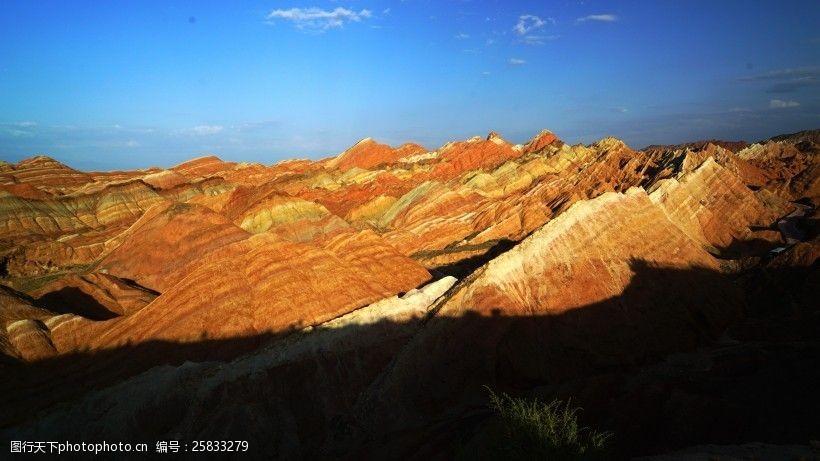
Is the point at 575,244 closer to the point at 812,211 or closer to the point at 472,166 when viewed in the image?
the point at 812,211

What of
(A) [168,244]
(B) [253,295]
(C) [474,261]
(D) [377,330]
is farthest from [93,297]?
(C) [474,261]

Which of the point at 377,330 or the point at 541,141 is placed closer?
the point at 377,330

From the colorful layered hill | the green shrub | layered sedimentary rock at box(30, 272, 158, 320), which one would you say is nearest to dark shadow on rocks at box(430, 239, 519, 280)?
the colorful layered hill

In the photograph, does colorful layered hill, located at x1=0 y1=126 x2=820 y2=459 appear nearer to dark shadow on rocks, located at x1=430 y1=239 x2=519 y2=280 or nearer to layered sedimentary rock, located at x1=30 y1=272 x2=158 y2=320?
layered sedimentary rock, located at x1=30 y1=272 x2=158 y2=320

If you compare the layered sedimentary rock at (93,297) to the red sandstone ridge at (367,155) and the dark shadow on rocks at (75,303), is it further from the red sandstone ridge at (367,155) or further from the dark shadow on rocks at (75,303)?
the red sandstone ridge at (367,155)

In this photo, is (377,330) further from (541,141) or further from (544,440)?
(541,141)

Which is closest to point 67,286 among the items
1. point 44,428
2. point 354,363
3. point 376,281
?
point 44,428

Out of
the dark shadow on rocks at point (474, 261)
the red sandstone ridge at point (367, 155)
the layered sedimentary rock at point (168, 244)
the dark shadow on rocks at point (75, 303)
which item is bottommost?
the dark shadow on rocks at point (474, 261)

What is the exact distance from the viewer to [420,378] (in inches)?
746

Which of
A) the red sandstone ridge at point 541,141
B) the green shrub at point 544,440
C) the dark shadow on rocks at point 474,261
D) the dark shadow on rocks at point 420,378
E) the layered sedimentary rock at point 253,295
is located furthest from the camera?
the red sandstone ridge at point 541,141

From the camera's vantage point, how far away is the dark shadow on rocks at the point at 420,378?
15883 mm

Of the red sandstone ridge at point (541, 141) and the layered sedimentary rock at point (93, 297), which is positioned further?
the red sandstone ridge at point (541, 141)

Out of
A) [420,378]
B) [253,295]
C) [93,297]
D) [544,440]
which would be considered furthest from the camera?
[93,297]

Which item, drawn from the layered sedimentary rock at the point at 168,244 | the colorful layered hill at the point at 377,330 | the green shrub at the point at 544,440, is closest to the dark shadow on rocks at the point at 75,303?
the colorful layered hill at the point at 377,330
